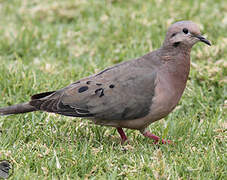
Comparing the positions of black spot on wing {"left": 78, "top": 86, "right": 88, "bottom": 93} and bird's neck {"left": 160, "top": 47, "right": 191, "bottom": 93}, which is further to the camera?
black spot on wing {"left": 78, "top": 86, "right": 88, "bottom": 93}

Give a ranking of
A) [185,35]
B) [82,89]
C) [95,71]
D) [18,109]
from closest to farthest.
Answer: [185,35] → [82,89] → [18,109] → [95,71]

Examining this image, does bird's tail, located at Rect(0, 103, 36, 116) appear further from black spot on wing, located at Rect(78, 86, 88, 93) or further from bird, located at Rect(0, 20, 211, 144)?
black spot on wing, located at Rect(78, 86, 88, 93)

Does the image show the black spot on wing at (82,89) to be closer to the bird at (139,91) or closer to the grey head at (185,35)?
the bird at (139,91)

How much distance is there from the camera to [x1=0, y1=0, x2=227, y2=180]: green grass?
3945 millimetres

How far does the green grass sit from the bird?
276 mm

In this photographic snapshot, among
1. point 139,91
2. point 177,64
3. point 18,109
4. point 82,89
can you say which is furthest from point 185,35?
point 18,109

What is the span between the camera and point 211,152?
404 centimetres

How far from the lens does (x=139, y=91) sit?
442cm

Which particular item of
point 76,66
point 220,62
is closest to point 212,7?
point 220,62

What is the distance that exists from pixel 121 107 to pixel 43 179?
1.09 meters

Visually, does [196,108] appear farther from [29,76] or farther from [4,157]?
[4,157]

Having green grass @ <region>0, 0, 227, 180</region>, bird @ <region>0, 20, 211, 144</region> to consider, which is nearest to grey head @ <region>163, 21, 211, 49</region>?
bird @ <region>0, 20, 211, 144</region>

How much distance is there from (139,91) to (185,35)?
26.7 inches

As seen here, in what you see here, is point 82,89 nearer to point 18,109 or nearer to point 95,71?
point 18,109
